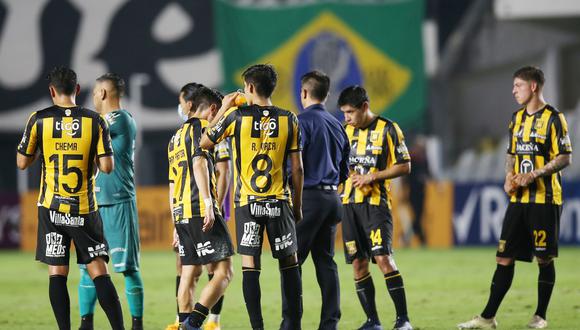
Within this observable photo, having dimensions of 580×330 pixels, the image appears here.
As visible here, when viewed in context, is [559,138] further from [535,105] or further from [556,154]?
[535,105]

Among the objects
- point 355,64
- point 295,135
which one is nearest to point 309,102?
point 295,135

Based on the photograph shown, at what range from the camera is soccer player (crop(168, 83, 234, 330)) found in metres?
8.23

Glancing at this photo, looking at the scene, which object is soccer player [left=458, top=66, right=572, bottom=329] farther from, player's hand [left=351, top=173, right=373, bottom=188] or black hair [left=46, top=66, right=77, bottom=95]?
black hair [left=46, top=66, right=77, bottom=95]

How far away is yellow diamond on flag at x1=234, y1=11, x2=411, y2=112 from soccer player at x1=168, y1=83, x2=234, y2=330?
13.8 metres

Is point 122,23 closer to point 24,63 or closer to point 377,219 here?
point 24,63

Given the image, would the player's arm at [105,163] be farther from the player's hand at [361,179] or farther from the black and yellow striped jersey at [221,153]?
the player's hand at [361,179]

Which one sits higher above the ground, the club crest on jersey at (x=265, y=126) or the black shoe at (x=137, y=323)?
the club crest on jersey at (x=265, y=126)

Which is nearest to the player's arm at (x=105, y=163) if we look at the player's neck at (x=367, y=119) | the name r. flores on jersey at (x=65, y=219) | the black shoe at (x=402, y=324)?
the name r. flores on jersey at (x=65, y=219)

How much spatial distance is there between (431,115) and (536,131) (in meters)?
18.8

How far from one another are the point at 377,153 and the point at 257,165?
66.9 inches

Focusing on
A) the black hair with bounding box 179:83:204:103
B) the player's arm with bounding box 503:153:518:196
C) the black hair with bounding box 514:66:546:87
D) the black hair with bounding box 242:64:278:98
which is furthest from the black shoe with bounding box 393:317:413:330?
the black hair with bounding box 179:83:204:103

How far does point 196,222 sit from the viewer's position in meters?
8.34

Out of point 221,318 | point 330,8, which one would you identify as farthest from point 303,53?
point 221,318

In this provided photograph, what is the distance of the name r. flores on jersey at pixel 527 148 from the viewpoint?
9359 millimetres
